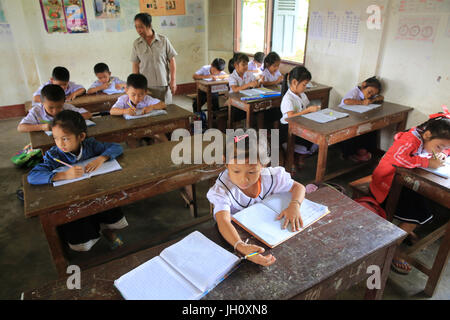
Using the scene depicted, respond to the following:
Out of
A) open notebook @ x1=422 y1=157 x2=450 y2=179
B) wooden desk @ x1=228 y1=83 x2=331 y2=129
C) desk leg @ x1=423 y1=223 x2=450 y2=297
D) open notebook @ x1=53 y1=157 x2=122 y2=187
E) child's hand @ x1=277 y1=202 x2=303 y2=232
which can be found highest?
child's hand @ x1=277 y1=202 x2=303 y2=232

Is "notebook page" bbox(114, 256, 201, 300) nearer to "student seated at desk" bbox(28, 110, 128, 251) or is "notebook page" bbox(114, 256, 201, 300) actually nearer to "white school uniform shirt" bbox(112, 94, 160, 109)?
"student seated at desk" bbox(28, 110, 128, 251)

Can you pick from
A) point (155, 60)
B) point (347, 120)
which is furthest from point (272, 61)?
point (347, 120)

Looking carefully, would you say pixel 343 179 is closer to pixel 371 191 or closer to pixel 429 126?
pixel 371 191

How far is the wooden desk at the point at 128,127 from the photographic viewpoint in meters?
2.32

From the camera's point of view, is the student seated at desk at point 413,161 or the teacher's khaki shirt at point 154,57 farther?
the teacher's khaki shirt at point 154,57

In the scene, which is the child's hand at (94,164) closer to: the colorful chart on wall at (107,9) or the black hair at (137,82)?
the black hair at (137,82)

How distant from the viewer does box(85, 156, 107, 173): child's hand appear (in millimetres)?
1694

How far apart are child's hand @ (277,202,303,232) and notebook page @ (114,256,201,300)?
457mm

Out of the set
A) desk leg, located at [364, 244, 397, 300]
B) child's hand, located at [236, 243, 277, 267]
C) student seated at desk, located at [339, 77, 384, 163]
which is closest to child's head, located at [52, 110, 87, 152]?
child's hand, located at [236, 243, 277, 267]

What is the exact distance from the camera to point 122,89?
391 cm

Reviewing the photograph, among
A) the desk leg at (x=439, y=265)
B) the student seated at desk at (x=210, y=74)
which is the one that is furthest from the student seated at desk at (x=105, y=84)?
the desk leg at (x=439, y=265)

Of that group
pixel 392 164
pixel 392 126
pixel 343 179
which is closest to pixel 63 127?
pixel 392 164

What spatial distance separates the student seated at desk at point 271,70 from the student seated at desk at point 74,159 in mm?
2724

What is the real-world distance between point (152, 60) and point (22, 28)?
106 inches
